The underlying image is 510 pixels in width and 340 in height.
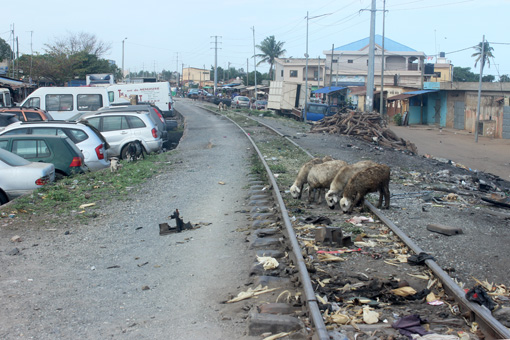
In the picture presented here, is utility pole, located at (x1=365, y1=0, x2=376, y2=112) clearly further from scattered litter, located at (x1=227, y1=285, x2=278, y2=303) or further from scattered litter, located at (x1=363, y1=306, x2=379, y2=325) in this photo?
scattered litter, located at (x1=363, y1=306, x2=379, y2=325)

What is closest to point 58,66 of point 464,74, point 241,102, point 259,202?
point 241,102

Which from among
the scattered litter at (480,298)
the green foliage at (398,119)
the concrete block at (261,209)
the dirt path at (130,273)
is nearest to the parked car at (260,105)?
the green foliage at (398,119)

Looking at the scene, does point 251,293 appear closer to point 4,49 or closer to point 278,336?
point 278,336

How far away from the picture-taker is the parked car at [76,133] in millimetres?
12891

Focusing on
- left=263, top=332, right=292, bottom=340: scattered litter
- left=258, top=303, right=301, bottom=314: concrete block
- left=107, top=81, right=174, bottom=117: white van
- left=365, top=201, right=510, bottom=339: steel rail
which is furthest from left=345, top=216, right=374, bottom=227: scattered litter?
left=107, top=81, right=174, bottom=117: white van

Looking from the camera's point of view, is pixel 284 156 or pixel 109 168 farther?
pixel 284 156

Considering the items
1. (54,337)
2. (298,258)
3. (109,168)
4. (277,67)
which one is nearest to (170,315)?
(54,337)

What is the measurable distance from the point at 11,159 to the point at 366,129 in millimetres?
17632

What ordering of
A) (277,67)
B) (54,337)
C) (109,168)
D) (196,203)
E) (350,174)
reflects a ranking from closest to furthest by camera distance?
(54,337) < (350,174) < (196,203) < (109,168) < (277,67)

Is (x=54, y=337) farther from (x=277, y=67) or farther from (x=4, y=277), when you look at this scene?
(x=277, y=67)

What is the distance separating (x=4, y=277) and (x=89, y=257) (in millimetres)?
1081

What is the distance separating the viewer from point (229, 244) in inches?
281

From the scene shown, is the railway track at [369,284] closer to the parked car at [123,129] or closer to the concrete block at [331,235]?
the concrete block at [331,235]

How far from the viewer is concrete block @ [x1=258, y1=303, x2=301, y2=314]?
4.67 metres
